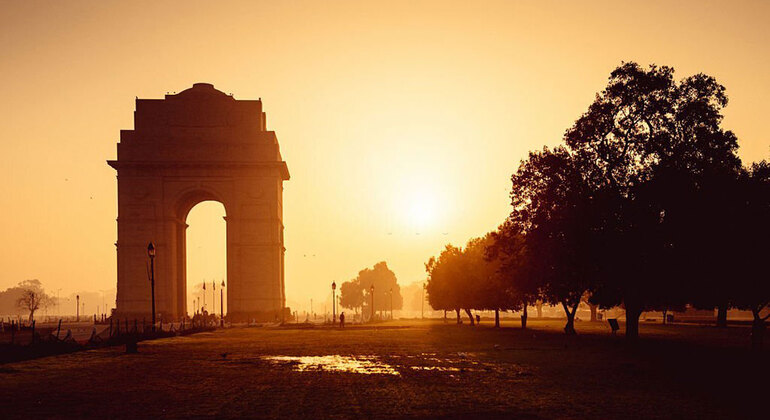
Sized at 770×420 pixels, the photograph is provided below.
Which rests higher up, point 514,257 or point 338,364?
point 514,257

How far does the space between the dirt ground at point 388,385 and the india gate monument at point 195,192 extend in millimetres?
61250

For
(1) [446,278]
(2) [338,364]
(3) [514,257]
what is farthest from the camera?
(1) [446,278]

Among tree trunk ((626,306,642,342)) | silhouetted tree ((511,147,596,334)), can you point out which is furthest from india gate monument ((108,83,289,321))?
tree trunk ((626,306,642,342))

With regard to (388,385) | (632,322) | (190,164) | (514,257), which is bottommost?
(632,322)

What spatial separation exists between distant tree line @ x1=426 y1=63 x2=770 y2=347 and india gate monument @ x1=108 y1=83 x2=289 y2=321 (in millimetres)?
54429

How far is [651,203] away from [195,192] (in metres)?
66.5

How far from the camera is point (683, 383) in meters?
18.1

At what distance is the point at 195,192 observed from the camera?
9138 cm

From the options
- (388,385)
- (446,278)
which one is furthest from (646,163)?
(446,278)

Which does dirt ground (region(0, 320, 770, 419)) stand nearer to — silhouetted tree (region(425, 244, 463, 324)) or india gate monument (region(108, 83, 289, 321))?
silhouetted tree (region(425, 244, 463, 324))

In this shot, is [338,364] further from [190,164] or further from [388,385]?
[190,164]

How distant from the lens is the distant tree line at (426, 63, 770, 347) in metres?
34.0

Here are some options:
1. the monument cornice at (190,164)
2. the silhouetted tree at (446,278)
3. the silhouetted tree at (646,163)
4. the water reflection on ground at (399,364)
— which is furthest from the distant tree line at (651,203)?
the monument cornice at (190,164)

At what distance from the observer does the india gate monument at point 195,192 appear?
285 feet
